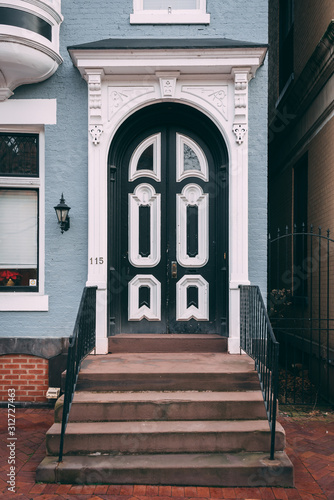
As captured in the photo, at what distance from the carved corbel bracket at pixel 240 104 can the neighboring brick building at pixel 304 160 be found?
65.4 inches

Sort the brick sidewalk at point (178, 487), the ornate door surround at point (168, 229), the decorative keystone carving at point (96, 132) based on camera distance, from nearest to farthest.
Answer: the brick sidewalk at point (178, 487)
the decorative keystone carving at point (96, 132)
the ornate door surround at point (168, 229)

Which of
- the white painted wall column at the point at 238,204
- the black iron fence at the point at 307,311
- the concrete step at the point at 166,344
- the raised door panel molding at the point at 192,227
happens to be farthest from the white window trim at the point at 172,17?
the concrete step at the point at 166,344

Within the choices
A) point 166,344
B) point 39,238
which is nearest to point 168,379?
point 166,344

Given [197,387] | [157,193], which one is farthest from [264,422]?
[157,193]

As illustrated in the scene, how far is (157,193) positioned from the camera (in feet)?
18.8

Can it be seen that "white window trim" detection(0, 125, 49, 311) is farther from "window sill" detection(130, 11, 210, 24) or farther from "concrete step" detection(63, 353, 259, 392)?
"window sill" detection(130, 11, 210, 24)

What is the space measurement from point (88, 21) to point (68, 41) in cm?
37

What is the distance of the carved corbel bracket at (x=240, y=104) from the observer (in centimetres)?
533

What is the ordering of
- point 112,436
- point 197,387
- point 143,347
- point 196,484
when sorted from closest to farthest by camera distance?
point 196,484 < point 112,436 < point 197,387 < point 143,347

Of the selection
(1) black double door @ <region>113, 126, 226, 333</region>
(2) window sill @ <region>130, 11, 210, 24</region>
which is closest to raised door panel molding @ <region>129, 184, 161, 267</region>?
(1) black double door @ <region>113, 126, 226, 333</region>

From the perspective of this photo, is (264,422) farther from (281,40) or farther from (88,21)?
(281,40)

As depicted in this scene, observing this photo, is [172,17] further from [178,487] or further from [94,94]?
[178,487]

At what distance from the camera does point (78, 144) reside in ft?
18.4

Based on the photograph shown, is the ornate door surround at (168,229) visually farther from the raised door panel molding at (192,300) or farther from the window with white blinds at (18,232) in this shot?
the window with white blinds at (18,232)
